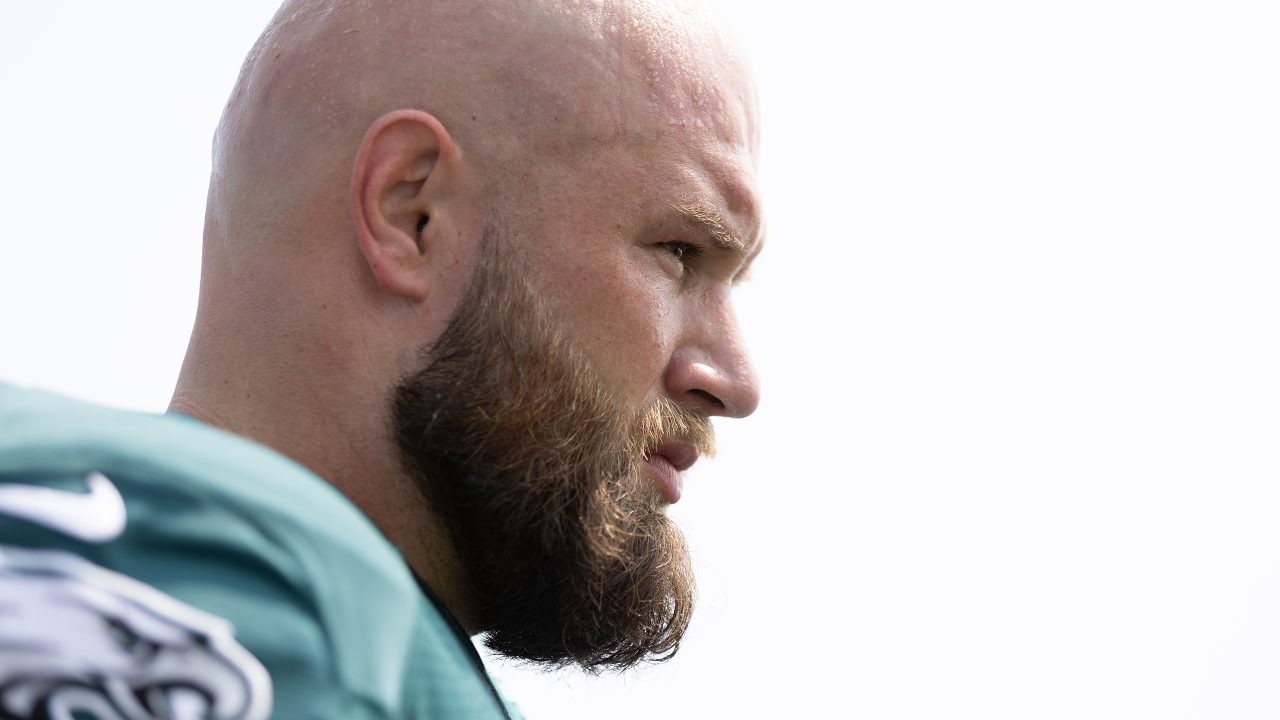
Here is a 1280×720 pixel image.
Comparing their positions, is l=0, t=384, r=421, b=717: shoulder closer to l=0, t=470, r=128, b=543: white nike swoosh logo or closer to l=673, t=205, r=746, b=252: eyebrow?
l=0, t=470, r=128, b=543: white nike swoosh logo

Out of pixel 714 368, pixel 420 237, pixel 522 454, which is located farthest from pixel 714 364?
pixel 420 237

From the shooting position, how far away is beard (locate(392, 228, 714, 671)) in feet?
3.22

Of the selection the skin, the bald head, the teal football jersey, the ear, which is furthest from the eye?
the teal football jersey

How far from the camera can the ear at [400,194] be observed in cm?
99

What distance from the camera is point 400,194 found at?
1014 millimetres

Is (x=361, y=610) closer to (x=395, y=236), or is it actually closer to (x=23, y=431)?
(x=23, y=431)

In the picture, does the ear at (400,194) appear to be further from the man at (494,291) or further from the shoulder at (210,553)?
the shoulder at (210,553)

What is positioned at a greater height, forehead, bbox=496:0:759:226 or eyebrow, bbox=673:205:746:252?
forehead, bbox=496:0:759:226

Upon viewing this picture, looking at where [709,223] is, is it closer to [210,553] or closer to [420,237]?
[420,237]

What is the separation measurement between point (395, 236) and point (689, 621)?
57cm

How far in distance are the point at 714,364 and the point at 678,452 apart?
0.11 m

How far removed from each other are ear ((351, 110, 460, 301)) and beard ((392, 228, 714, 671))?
6 centimetres

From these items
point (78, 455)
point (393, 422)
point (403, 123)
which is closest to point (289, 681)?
point (78, 455)

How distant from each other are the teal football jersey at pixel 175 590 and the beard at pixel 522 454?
47cm
